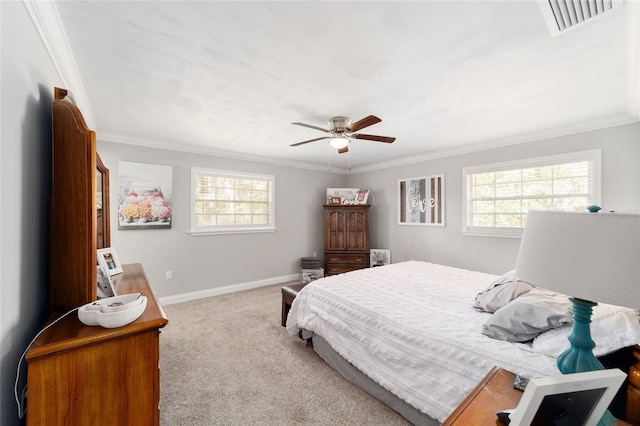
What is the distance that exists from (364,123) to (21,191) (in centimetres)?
224

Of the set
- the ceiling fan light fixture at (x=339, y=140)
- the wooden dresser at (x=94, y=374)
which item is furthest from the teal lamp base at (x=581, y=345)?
the ceiling fan light fixture at (x=339, y=140)

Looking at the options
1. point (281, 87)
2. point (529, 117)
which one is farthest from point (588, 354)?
point (529, 117)

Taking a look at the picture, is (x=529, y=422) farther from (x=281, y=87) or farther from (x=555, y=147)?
(x=555, y=147)

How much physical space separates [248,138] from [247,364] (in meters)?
2.74

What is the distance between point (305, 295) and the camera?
2.64 meters

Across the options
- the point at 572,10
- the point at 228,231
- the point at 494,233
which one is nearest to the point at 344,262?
the point at 228,231

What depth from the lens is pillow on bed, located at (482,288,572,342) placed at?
139cm

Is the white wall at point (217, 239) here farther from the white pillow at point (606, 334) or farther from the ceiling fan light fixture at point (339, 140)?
the white pillow at point (606, 334)

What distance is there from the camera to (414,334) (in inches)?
67.1

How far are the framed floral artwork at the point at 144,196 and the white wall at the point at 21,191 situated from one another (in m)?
2.54

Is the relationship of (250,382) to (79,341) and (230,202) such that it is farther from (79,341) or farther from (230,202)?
(230,202)

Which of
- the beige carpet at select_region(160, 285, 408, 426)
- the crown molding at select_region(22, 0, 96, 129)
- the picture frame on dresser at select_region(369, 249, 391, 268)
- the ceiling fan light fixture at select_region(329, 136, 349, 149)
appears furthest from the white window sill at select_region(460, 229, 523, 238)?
the crown molding at select_region(22, 0, 96, 129)

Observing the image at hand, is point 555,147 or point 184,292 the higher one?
point 555,147

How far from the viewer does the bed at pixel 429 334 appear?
1.32 meters
